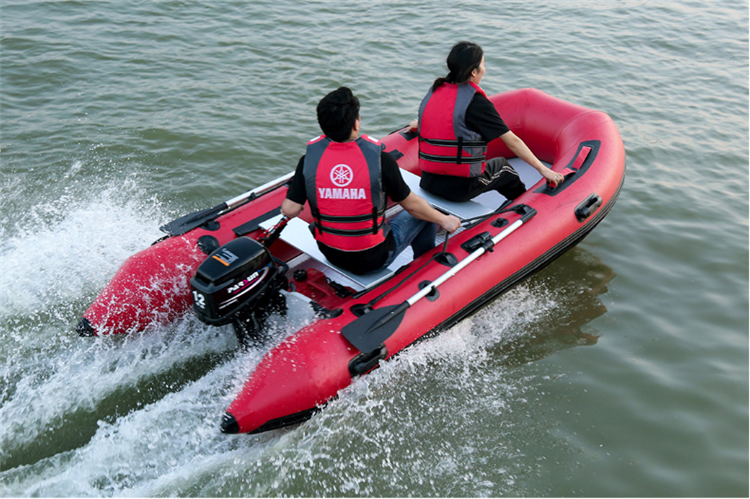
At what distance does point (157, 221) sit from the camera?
4598mm

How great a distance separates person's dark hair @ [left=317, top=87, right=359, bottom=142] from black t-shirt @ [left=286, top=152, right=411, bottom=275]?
0.22m

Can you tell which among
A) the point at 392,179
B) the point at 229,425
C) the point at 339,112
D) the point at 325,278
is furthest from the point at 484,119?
the point at 229,425

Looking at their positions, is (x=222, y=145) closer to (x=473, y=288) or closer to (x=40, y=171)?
(x=40, y=171)

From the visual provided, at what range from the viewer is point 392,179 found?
2.81 metres

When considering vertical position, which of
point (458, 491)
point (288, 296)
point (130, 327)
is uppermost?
point (288, 296)

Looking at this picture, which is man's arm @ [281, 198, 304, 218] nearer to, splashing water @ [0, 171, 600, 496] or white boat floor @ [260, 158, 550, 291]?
white boat floor @ [260, 158, 550, 291]

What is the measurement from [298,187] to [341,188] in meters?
0.28

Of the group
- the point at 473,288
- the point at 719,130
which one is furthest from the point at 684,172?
the point at 473,288

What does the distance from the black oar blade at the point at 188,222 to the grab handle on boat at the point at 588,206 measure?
235 cm

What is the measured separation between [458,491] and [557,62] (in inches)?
244

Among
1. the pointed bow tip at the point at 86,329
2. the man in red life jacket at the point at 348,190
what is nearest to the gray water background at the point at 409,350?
the pointed bow tip at the point at 86,329

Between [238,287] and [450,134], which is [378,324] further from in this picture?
[450,134]

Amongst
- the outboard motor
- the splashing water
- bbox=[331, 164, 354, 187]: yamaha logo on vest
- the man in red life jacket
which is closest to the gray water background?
the splashing water

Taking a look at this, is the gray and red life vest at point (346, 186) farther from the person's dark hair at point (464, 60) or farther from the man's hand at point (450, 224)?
the person's dark hair at point (464, 60)
